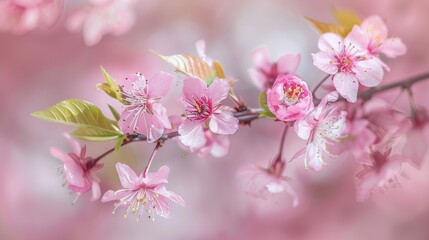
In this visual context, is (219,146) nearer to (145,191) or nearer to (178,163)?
(145,191)

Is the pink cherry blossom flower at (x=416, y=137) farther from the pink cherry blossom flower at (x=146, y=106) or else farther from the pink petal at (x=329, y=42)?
the pink cherry blossom flower at (x=146, y=106)

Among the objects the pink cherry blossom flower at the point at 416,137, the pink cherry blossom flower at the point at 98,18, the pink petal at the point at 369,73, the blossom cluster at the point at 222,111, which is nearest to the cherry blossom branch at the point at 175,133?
the blossom cluster at the point at 222,111

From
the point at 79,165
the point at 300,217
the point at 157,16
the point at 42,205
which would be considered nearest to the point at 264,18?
the point at 157,16

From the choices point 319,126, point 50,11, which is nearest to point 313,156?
point 319,126

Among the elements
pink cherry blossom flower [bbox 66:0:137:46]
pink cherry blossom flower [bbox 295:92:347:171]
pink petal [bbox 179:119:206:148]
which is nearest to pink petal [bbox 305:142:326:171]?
pink cherry blossom flower [bbox 295:92:347:171]

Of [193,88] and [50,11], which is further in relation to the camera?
[50,11]

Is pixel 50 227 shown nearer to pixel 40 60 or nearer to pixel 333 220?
pixel 40 60
